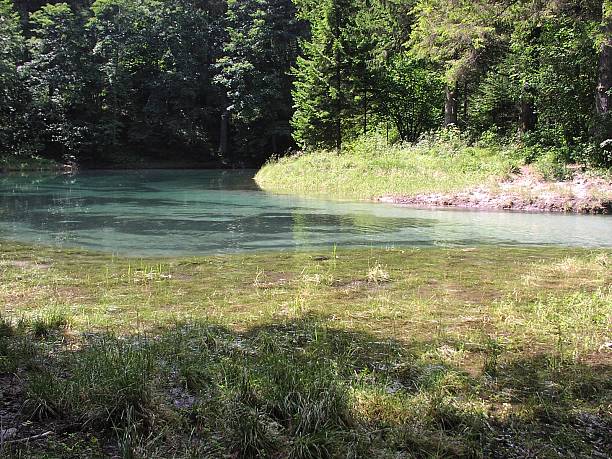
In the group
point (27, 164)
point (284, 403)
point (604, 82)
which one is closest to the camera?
point (284, 403)

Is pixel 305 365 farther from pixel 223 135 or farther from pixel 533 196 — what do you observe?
pixel 223 135

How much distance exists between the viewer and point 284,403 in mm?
3572

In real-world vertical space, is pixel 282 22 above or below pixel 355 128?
above

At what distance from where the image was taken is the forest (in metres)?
21.1

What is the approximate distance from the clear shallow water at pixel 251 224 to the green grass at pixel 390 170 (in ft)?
9.32

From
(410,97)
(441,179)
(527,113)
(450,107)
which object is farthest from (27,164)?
(527,113)

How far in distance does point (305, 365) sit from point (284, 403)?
2.33ft

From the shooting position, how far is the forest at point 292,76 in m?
21.1

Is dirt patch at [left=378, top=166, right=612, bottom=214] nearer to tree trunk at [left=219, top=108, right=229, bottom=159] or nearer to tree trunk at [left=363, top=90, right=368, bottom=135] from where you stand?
tree trunk at [left=363, top=90, right=368, bottom=135]

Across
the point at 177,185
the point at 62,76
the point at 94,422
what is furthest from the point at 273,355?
the point at 62,76

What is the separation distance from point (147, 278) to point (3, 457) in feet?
16.3

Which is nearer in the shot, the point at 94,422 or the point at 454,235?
the point at 94,422

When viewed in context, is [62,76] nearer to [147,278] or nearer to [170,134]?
[170,134]

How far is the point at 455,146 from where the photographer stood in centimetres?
2406
